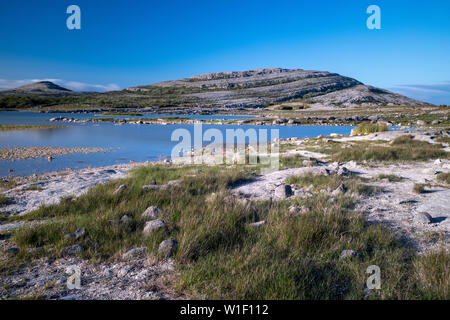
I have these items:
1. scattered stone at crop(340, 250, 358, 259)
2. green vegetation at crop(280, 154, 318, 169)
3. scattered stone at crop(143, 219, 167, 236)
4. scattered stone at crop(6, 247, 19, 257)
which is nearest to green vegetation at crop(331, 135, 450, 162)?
green vegetation at crop(280, 154, 318, 169)

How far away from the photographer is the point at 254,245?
4.05m

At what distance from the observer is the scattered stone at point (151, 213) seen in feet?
17.4

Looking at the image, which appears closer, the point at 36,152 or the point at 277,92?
the point at 36,152

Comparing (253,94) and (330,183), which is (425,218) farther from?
(253,94)

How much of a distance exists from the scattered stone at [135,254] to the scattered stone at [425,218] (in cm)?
A: 523

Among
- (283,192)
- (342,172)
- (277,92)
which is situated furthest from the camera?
(277,92)

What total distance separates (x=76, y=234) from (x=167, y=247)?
167 centimetres

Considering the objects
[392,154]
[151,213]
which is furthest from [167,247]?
[392,154]

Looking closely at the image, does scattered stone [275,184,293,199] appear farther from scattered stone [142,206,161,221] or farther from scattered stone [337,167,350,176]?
scattered stone [142,206,161,221]

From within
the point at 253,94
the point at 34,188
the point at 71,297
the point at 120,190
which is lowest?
the point at 71,297

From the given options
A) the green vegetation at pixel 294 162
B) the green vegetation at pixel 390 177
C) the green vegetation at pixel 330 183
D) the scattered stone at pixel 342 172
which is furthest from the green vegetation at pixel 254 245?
the green vegetation at pixel 294 162

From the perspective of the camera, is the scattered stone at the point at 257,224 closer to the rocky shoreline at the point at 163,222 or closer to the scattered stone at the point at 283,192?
the rocky shoreline at the point at 163,222

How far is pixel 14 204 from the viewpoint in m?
6.90
